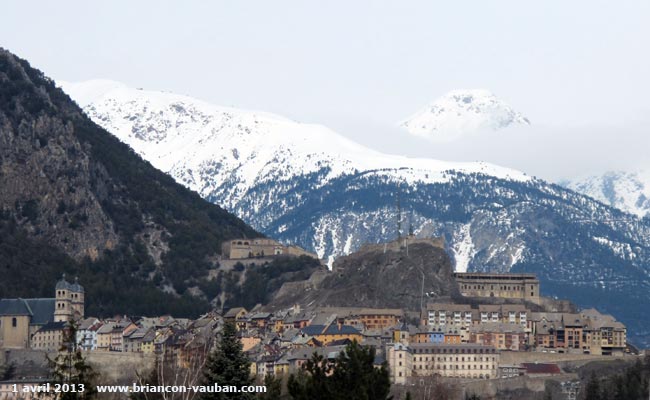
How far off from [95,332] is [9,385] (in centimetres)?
3318

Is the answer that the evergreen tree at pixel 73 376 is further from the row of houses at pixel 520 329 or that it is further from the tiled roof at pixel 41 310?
the tiled roof at pixel 41 310

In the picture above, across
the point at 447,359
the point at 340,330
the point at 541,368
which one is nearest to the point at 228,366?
the point at 447,359

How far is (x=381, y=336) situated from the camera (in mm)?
182000

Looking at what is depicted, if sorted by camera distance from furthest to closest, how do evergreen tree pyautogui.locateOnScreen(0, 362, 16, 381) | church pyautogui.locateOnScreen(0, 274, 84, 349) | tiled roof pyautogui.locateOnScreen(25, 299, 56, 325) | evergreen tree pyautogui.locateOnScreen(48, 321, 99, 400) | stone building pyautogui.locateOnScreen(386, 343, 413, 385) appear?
tiled roof pyautogui.locateOnScreen(25, 299, 56, 325)
church pyautogui.locateOnScreen(0, 274, 84, 349)
evergreen tree pyautogui.locateOnScreen(0, 362, 16, 381)
stone building pyautogui.locateOnScreen(386, 343, 413, 385)
evergreen tree pyautogui.locateOnScreen(48, 321, 99, 400)

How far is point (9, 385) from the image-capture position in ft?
A: 510

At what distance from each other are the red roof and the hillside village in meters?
0.09

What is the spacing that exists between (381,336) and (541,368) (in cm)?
1459

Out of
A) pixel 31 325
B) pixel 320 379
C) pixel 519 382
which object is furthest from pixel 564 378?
pixel 320 379

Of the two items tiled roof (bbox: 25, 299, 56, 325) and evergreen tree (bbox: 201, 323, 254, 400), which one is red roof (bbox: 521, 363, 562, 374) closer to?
tiled roof (bbox: 25, 299, 56, 325)

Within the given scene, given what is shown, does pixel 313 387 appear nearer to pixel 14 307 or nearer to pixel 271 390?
pixel 271 390

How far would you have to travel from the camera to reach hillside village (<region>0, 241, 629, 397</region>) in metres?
172

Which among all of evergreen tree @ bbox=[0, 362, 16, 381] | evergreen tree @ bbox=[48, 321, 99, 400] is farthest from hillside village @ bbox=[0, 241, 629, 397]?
evergreen tree @ bbox=[48, 321, 99, 400]

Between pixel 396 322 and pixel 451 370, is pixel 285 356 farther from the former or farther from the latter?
pixel 396 322

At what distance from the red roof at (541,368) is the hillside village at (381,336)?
0.29 ft
